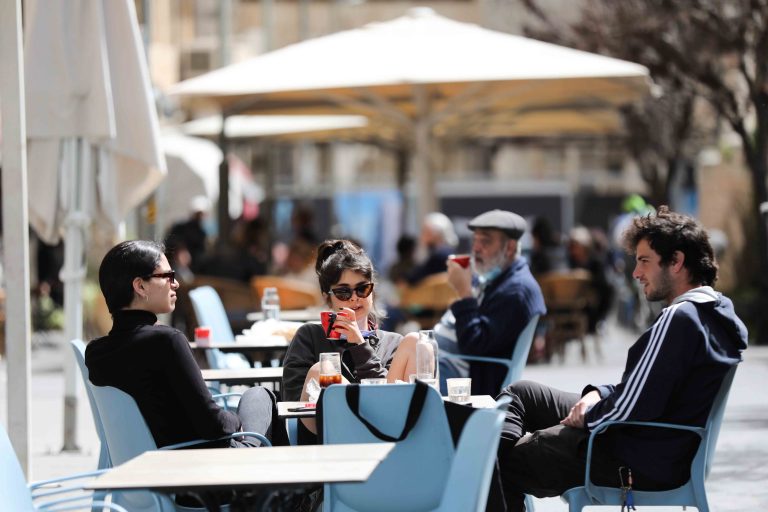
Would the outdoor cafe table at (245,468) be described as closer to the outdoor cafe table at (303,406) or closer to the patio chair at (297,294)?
the outdoor cafe table at (303,406)

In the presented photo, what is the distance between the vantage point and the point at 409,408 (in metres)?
5.48

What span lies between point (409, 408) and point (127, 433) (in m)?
1.24

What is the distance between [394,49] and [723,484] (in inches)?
270

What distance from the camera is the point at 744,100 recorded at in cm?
1855

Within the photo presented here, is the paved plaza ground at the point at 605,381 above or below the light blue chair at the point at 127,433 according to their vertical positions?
below

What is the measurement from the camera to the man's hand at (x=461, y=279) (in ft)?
30.3

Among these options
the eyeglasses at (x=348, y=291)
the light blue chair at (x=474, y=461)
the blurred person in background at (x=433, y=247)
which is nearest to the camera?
the light blue chair at (x=474, y=461)

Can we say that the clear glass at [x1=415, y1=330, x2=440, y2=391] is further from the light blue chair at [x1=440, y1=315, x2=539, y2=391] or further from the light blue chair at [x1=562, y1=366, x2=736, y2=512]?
the light blue chair at [x1=440, y1=315, x2=539, y2=391]

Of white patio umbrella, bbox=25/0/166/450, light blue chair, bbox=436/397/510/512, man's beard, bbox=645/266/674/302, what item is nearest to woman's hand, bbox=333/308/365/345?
man's beard, bbox=645/266/674/302

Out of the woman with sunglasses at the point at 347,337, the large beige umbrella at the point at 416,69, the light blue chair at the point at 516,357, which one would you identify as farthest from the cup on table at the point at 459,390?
the large beige umbrella at the point at 416,69

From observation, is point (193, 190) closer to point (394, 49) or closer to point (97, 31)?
point (394, 49)

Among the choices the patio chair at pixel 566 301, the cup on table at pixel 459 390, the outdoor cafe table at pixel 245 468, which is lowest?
the patio chair at pixel 566 301

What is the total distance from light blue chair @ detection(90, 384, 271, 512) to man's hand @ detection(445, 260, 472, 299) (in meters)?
3.26

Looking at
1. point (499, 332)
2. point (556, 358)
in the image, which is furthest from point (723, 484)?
point (556, 358)
